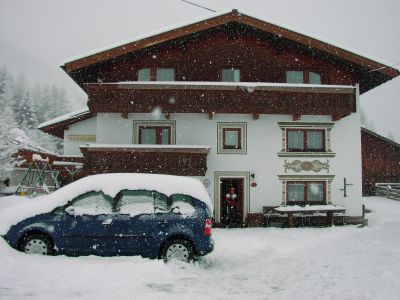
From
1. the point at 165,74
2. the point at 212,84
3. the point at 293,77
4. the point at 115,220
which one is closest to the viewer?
the point at 115,220

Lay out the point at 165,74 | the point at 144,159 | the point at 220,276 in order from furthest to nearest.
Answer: the point at 165,74 → the point at 144,159 → the point at 220,276

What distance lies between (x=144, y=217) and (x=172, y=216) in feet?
1.94

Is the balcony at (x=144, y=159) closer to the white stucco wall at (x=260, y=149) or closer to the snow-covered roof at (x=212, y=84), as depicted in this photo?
the white stucco wall at (x=260, y=149)

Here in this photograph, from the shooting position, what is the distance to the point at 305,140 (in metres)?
18.1

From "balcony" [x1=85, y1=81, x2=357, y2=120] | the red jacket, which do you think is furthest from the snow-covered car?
the red jacket

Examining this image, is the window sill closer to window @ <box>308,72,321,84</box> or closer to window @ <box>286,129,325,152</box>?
window @ <box>286,129,325,152</box>

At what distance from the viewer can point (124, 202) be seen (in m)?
8.69

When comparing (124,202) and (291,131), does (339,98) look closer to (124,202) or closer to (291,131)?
(291,131)

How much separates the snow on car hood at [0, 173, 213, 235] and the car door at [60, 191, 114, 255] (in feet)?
0.97

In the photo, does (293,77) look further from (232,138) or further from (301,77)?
(232,138)

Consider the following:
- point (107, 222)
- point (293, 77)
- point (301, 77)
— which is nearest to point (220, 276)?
point (107, 222)

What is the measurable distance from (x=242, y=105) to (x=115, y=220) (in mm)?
9584

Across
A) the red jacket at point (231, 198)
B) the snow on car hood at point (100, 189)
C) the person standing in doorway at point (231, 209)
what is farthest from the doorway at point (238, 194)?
the snow on car hood at point (100, 189)

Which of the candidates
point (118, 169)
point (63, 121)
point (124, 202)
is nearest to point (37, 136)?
point (63, 121)
